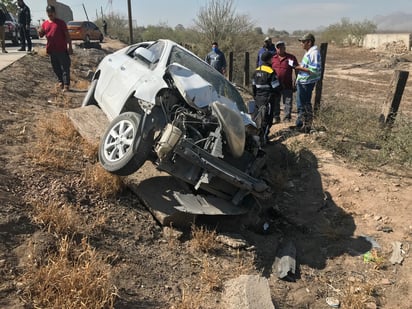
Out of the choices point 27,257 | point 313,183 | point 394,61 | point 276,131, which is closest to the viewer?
point 27,257

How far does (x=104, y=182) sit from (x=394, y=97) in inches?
182

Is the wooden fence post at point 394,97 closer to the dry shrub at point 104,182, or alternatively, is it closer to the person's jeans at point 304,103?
the person's jeans at point 304,103

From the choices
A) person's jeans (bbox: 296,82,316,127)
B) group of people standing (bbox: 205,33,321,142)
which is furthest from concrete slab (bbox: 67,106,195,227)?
person's jeans (bbox: 296,82,316,127)

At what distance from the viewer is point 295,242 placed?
474 centimetres

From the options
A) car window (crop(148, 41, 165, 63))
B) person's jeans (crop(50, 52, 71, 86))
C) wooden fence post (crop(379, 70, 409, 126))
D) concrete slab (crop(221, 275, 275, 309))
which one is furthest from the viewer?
person's jeans (crop(50, 52, 71, 86))

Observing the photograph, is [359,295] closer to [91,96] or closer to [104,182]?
[104,182]

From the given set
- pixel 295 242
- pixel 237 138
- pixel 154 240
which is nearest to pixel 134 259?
pixel 154 240

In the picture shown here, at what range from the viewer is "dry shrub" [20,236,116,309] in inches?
107

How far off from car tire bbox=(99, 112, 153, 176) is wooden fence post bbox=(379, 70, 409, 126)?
13.3 feet

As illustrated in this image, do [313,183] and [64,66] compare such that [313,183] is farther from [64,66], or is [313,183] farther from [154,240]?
[64,66]

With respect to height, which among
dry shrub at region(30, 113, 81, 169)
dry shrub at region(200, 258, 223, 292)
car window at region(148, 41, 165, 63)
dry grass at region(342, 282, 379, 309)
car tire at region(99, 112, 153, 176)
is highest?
car window at region(148, 41, 165, 63)

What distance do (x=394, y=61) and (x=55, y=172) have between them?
24.4 meters

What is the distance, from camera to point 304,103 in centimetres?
691

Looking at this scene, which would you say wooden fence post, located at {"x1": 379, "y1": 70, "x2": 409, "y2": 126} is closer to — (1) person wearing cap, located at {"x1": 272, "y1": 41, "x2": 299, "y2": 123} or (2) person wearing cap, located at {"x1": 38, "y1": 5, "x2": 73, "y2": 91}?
(1) person wearing cap, located at {"x1": 272, "y1": 41, "x2": 299, "y2": 123}
